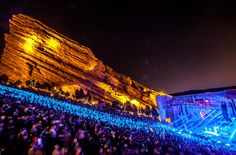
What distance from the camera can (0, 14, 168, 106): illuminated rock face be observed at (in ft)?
153

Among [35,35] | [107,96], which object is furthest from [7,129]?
[35,35]

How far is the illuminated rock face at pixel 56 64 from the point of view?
46.8 meters

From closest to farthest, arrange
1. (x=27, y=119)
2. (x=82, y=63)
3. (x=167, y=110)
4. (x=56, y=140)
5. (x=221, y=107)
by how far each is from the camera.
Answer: (x=56, y=140)
(x=27, y=119)
(x=221, y=107)
(x=167, y=110)
(x=82, y=63)

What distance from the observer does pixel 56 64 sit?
5372cm

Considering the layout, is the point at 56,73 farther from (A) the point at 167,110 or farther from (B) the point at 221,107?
(B) the point at 221,107

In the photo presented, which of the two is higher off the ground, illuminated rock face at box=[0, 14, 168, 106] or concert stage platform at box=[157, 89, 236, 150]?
illuminated rock face at box=[0, 14, 168, 106]

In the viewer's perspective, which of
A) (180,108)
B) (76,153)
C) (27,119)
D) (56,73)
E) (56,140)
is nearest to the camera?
(76,153)

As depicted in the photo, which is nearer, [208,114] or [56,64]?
[208,114]

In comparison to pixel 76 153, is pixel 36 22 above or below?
above

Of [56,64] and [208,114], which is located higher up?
[56,64]

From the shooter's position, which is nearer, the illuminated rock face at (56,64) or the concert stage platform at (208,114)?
the concert stage platform at (208,114)

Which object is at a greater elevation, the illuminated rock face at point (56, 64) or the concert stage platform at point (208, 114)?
the illuminated rock face at point (56, 64)

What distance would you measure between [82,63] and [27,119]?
56420 millimetres

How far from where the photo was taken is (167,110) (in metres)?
22.1
